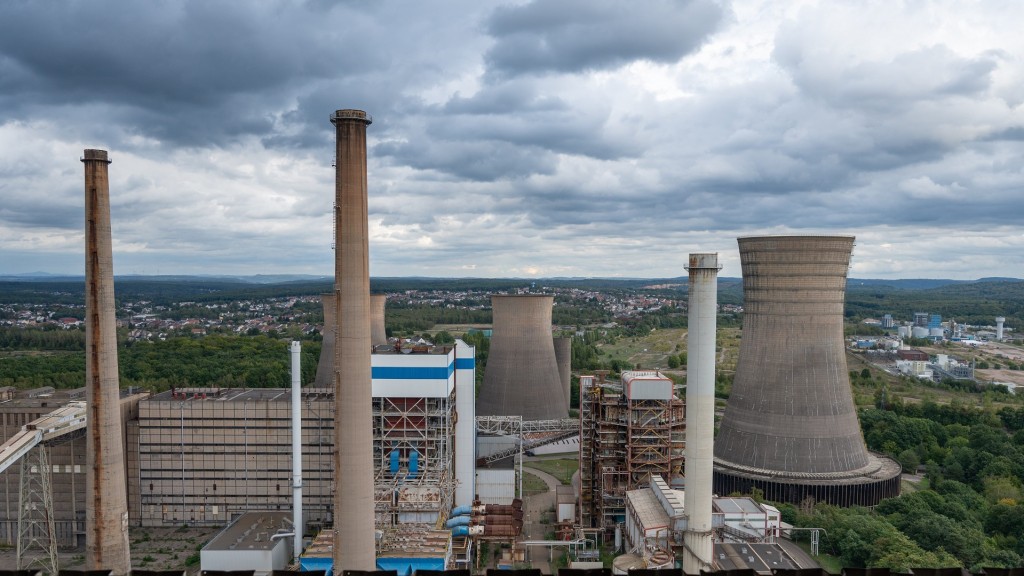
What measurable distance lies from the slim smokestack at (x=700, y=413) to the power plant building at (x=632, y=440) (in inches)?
172

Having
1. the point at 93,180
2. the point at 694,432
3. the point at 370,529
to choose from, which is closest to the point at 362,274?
the point at 370,529

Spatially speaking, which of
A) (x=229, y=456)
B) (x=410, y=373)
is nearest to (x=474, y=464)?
(x=410, y=373)

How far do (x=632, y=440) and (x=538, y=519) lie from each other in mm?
6178

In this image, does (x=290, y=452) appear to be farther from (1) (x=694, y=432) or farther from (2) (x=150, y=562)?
(1) (x=694, y=432)

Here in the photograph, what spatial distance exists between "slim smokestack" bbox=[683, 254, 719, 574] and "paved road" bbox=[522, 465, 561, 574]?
5633mm

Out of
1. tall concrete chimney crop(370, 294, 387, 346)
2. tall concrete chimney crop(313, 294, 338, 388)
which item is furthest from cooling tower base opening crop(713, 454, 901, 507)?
tall concrete chimney crop(370, 294, 387, 346)

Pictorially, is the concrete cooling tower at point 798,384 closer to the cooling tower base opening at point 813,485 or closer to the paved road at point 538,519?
the cooling tower base opening at point 813,485

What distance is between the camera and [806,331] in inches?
1158

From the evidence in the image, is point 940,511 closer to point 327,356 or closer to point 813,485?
point 813,485

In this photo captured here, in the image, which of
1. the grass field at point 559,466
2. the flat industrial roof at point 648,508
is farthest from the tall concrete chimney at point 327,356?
the flat industrial roof at point 648,508

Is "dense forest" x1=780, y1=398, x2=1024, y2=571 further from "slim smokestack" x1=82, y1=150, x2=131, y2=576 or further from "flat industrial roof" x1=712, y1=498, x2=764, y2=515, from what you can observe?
"slim smokestack" x1=82, y1=150, x2=131, y2=576

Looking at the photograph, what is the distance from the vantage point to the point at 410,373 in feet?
88.9

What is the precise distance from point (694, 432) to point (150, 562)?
20655 millimetres

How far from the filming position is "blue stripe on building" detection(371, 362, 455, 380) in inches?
1065
